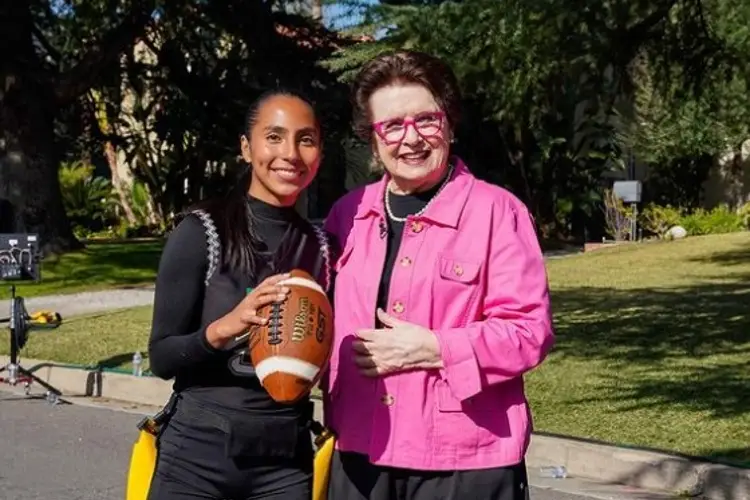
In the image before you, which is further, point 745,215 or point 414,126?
point 745,215

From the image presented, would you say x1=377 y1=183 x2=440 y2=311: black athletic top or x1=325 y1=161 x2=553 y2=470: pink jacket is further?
x1=377 y1=183 x2=440 y2=311: black athletic top

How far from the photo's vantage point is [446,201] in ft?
10.3

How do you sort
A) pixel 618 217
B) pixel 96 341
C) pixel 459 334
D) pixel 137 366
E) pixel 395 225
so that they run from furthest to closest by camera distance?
pixel 618 217, pixel 96 341, pixel 137 366, pixel 395 225, pixel 459 334

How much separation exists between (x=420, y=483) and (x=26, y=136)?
20.5 meters

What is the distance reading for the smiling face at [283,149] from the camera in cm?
332

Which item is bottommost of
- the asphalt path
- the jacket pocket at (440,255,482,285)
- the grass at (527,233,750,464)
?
the asphalt path

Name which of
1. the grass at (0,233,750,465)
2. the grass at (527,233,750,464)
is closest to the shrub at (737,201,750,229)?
the grass at (0,233,750,465)

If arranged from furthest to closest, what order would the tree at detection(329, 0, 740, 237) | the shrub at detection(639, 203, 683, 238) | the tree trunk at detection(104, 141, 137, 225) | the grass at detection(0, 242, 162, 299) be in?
the tree trunk at detection(104, 141, 137, 225), the shrub at detection(639, 203, 683, 238), the grass at detection(0, 242, 162, 299), the tree at detection(329, 0, 740, 237)

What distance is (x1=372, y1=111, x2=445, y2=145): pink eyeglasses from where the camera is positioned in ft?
10.3

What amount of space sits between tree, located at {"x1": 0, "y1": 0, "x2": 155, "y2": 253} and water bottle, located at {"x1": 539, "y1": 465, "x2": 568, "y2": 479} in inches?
620

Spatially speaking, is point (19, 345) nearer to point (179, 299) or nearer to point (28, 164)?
point (179, 299)

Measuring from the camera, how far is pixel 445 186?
3.20 m

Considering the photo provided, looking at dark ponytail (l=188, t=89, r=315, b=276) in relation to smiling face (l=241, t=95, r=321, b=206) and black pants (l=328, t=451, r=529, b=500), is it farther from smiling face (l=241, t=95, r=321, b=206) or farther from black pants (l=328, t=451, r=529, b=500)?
black pants (l=328, t=451, r=529, b=500)

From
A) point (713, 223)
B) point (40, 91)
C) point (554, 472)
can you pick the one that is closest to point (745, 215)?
point (713, 223)
